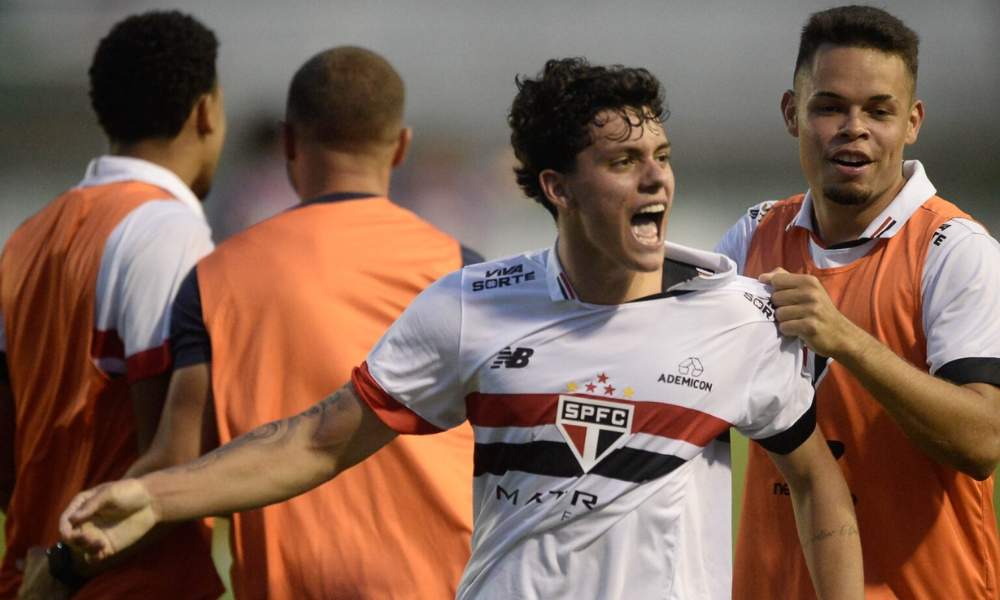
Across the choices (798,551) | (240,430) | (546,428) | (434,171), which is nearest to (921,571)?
(798,551)

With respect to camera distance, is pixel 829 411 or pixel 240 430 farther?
pixel 240 430

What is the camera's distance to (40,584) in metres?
3.82

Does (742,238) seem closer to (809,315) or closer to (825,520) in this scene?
(809,315)

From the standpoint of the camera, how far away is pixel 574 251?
2895 mm

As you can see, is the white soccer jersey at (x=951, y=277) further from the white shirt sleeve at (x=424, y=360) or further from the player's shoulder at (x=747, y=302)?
the white shirt sleeve at (x=424, y=360)

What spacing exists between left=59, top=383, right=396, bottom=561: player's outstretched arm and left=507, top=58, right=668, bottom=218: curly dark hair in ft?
2.40

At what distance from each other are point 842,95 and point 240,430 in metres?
1.95

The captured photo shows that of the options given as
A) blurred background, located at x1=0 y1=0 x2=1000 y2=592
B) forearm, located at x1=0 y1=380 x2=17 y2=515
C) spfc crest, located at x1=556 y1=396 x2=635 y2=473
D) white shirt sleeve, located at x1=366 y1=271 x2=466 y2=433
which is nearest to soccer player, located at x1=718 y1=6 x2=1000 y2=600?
spfc crest, located at x1=556 y1=396 x2=635 y2=473

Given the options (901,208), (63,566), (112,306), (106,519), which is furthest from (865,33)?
(63,566)

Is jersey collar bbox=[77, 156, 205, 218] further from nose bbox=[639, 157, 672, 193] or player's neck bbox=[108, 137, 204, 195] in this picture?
nose bbox=[639, 157, 672, 193]

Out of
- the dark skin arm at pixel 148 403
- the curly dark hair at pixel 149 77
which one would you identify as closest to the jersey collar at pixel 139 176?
the curly dark hair at pixel 149 77

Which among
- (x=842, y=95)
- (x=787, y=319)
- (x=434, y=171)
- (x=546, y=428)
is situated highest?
(x=842, y=95)

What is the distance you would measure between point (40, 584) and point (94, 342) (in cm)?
77

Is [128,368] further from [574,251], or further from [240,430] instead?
[574,251]
